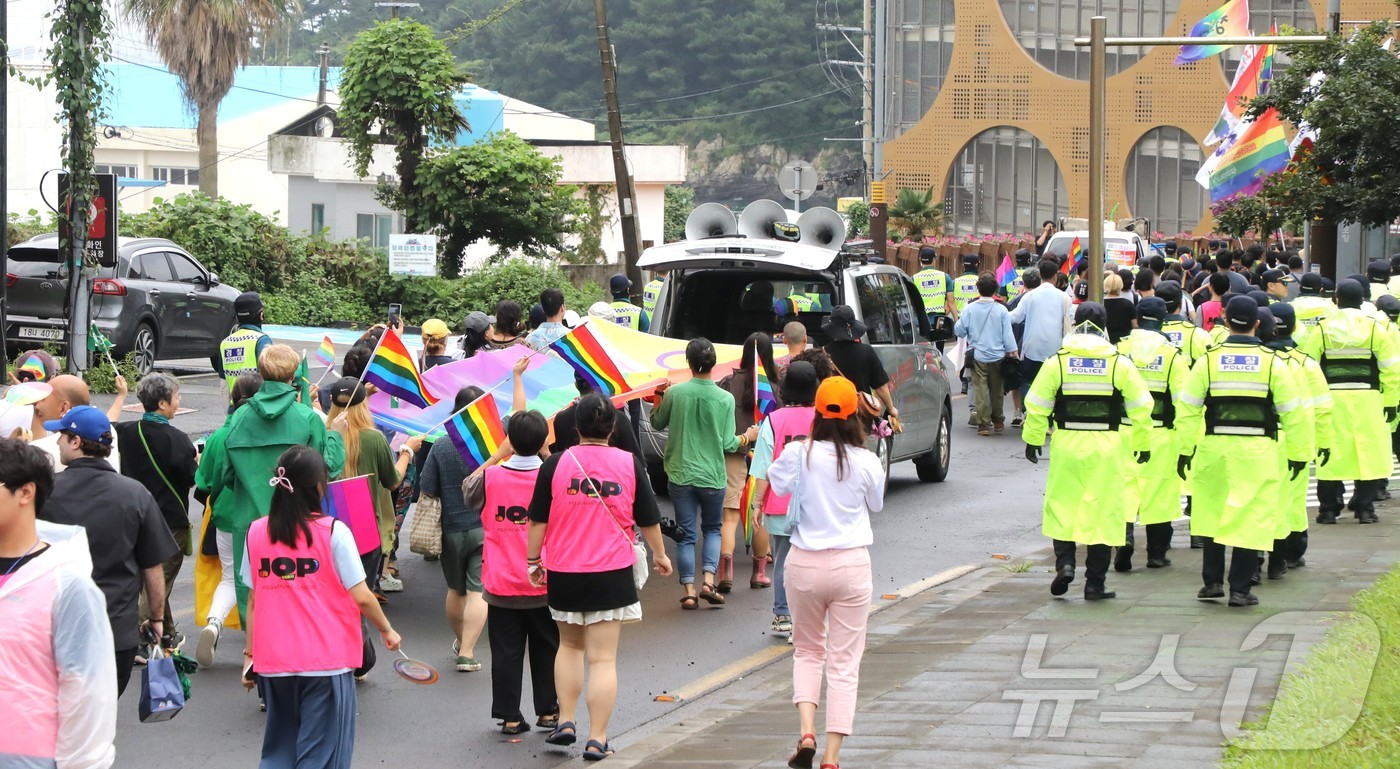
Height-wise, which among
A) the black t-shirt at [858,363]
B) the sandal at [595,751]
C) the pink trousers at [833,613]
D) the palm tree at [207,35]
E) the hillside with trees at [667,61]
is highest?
the hillside with trees at [667,61]

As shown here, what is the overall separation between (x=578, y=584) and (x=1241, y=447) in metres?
4.50

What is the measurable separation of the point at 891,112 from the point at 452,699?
55.1 m


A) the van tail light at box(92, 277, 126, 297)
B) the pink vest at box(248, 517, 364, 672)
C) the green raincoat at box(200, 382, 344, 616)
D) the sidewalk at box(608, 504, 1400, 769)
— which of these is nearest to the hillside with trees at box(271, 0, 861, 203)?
the van tail light at box(92, 277, 126, 297)

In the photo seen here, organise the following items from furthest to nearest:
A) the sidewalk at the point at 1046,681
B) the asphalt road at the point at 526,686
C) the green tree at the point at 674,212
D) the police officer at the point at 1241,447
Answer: the green tree at the point at 674,212, the police officer at the point at 1241,447, the asphalt road at the point at 526,686, the sidewalk at the point at 1046,681

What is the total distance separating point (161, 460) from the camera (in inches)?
327

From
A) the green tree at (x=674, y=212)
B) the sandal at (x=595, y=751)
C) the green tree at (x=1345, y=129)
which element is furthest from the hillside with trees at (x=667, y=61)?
the sandal at (x=595, y=751)

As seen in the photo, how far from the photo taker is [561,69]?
83438 mm

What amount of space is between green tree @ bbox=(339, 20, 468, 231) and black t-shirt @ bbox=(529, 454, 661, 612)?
25.3m

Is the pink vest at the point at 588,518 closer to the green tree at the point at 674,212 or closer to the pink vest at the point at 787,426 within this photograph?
the pink vest at the point at 787,426

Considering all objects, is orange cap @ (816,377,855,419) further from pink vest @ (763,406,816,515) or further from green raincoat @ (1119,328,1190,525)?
green raincoat @ (1119,328,1190,525)

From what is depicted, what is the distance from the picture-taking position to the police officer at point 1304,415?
9680 mm

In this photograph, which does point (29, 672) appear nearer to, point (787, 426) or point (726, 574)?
point (787, 426)

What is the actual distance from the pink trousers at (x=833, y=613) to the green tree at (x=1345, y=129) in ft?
45.0

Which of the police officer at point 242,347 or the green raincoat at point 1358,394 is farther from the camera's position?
the green raincoat at point 1358,394
